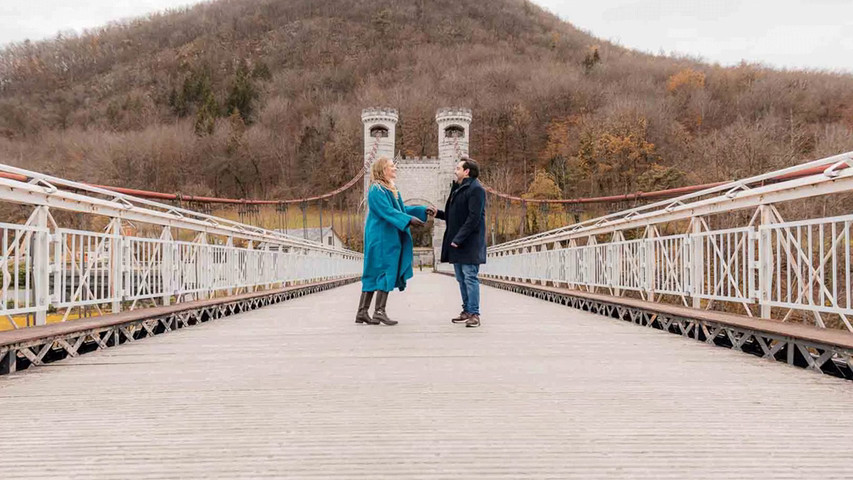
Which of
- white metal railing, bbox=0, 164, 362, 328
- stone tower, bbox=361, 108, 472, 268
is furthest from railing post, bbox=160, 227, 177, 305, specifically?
stone tower, bbox=361, 108, 472, 268

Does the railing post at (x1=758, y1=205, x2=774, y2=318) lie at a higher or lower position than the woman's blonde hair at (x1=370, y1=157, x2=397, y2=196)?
lower

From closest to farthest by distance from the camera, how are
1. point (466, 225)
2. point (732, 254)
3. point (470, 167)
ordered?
point (466, 225) → point (470, 167) → point (732, 254)

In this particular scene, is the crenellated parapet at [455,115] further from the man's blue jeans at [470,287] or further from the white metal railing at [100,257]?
the man's blue jeans at [470,287]

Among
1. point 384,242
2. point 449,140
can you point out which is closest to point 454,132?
point 449,140

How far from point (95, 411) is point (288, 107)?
198 ft

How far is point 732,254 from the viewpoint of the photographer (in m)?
7.89

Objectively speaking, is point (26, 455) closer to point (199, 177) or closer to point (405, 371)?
point (405, 371)

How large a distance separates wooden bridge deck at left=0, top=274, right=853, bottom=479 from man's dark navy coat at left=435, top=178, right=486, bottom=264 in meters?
1.65

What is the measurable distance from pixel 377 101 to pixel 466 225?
52.1 m

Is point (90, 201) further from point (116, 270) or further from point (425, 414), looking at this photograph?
point (425, 414)

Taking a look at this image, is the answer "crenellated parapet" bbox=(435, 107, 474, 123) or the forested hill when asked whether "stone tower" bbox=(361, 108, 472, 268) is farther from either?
the forested hill

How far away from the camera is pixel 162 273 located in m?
6.62

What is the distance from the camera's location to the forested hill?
122 feet

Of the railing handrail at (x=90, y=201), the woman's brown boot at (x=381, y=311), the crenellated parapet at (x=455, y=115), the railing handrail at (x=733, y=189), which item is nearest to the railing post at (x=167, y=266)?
the railing handrail at (x=90, y=201)
